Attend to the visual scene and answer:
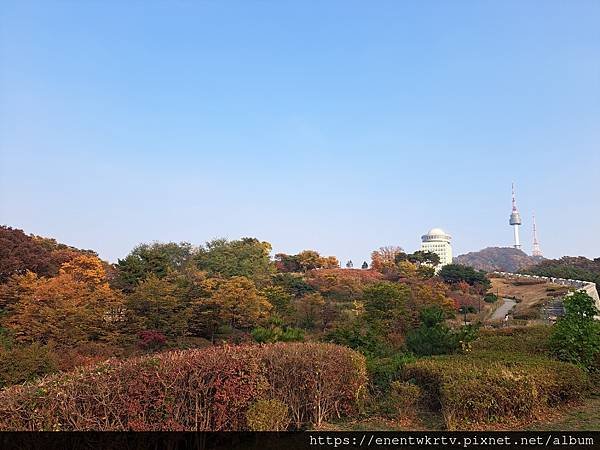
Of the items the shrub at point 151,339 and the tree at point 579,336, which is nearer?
the tree at point 579,336

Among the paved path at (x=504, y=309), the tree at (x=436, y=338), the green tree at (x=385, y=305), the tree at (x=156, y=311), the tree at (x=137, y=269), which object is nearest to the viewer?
the tree at (x=436, y=338)

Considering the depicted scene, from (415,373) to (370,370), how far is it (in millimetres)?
705

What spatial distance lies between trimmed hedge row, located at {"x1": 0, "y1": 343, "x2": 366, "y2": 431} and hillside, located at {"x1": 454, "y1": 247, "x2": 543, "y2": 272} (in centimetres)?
11076

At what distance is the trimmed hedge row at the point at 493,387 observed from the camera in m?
5.09

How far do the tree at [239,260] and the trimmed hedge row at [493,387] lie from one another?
22.4 m

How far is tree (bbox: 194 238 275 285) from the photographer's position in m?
30.2

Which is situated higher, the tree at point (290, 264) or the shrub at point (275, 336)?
the tree at point (290, 264)

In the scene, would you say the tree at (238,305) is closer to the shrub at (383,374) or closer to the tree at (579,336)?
the shrub at (383,374)

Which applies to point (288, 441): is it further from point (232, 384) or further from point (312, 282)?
point (312, 282)

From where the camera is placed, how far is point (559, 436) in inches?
187

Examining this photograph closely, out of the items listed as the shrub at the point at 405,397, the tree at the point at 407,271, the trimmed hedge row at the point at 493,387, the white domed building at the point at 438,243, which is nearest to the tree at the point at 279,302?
the trimmed hedge row at the point at 493,387

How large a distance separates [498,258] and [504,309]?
100455mm

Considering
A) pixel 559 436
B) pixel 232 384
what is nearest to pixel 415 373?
pixel 559 436

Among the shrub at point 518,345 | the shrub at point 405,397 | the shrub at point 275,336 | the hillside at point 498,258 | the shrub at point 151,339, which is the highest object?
the hillside at point 498,258
